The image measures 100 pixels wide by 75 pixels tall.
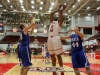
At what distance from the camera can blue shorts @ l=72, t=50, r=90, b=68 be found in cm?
392

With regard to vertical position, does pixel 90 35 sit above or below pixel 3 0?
below

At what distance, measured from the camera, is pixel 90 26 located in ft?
89.1

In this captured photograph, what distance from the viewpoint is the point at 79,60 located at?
3.96 metres

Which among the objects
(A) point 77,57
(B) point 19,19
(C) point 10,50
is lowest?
(C) point 10,50

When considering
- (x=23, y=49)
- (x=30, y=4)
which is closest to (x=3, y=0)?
(x=30, y=4)

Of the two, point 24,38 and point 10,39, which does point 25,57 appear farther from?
point 10,39

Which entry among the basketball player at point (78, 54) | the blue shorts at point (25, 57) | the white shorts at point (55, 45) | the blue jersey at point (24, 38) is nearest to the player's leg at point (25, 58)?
the blue shorts at point (25, 57)

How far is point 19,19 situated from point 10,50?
15.9 ft

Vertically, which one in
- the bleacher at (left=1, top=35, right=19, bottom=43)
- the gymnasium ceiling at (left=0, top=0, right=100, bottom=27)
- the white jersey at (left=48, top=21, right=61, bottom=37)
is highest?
the gymnasium ceiling at (left=0, top=0, right=100, bottom=27)

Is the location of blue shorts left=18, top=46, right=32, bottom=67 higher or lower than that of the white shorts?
lower

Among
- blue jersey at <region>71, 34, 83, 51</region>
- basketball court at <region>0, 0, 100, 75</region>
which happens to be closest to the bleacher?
basketball court at <region>0, 0, 100, 75</region>

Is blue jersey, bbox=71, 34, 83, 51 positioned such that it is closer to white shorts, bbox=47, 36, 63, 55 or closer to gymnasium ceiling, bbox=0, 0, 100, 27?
white shorts, bbox=47, 36, 63, 55

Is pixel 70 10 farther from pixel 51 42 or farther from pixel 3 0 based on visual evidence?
pixel 51 42

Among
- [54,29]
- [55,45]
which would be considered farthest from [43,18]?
[55,45]
